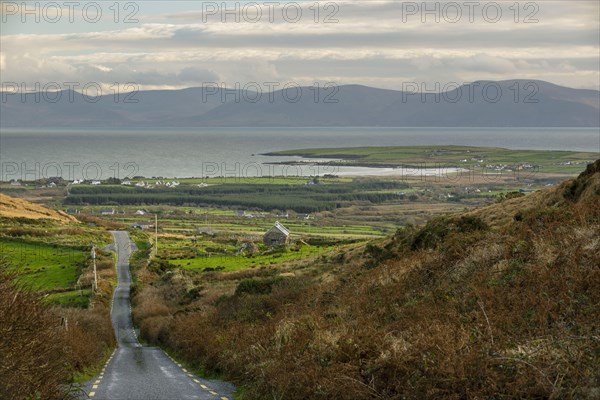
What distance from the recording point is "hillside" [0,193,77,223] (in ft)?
431

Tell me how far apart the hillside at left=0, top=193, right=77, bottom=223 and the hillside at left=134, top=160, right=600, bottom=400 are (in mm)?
104069

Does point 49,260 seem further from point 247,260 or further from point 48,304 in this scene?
point 48,304

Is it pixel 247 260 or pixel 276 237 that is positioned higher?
pixel 247 260

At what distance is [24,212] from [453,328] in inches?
5169

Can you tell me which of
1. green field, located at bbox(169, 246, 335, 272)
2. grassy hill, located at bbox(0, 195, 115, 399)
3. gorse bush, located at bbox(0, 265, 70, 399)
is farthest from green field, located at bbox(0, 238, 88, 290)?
gorse bush, located at bbox(0, 265, 70, 399)

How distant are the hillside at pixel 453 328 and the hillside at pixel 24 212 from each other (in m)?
104

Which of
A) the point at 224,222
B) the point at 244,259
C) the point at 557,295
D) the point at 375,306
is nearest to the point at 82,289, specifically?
the point at 244,259

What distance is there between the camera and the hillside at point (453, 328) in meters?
12.8

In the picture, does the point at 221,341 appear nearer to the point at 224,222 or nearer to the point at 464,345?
the point at 464,345

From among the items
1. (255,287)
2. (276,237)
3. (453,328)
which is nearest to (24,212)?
(276,237)

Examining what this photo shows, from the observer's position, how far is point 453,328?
1533 centimetres

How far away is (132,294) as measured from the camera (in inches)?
3078

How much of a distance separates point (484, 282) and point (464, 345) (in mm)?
6364

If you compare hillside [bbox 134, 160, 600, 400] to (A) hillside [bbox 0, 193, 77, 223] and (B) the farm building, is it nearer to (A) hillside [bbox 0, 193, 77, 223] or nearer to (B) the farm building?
(B) the farm building
